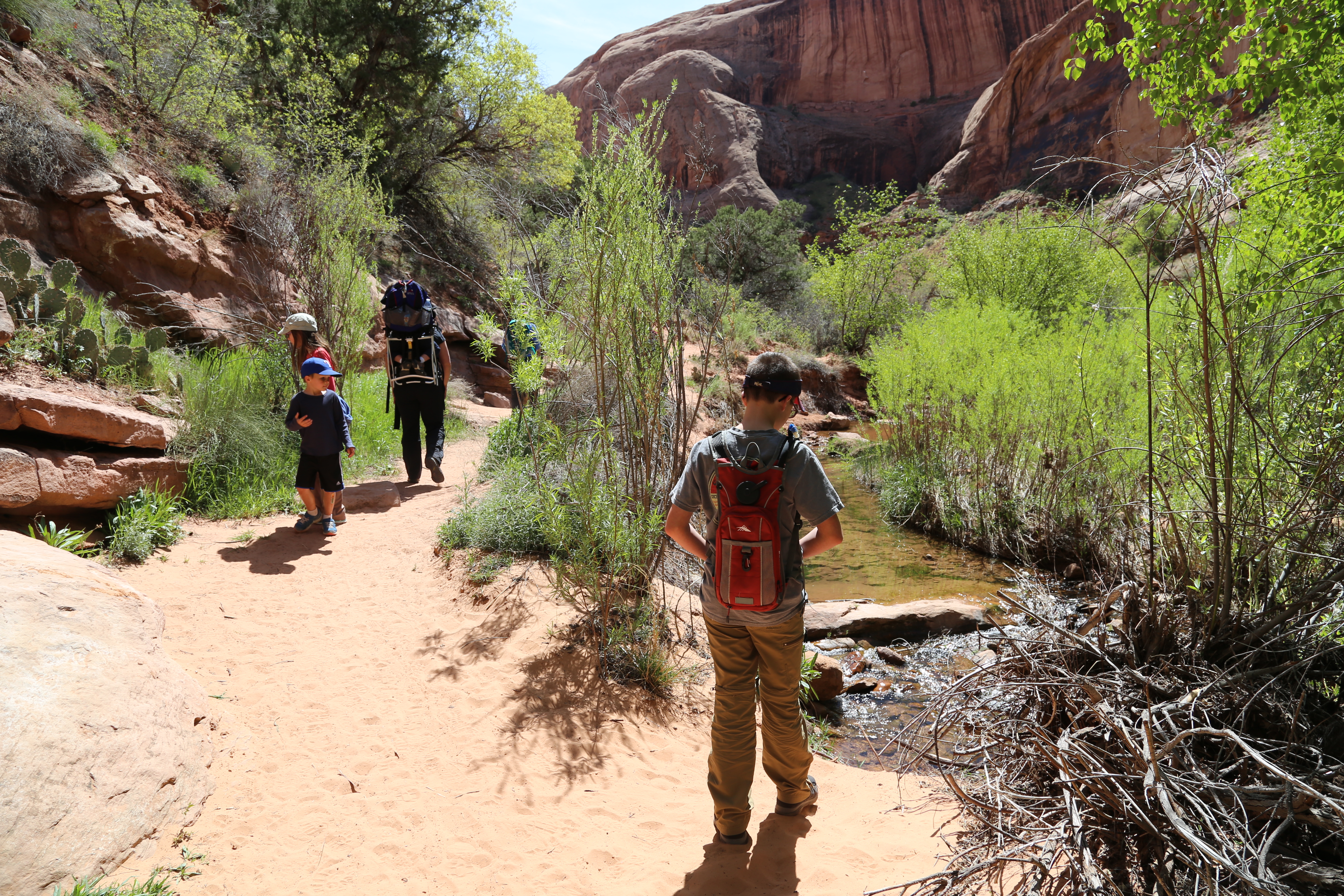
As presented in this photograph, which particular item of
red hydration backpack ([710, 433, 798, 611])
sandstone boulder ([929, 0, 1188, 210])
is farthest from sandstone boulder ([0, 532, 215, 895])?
sandstone boulder ([929, 0, 1188, 210])

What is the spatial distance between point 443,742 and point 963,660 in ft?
13.5

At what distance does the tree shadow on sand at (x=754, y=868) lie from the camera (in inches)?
100

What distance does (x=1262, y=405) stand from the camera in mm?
2947

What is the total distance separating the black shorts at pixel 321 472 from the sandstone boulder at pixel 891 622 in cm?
420

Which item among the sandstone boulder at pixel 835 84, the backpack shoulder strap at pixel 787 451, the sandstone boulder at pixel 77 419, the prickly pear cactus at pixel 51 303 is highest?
the sandstone boulder at pixel 835 84

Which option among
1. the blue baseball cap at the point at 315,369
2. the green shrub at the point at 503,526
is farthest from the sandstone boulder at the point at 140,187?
the green shrub at the point at 503,526

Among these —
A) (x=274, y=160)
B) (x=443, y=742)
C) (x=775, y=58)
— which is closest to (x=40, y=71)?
(x=274, y=160)

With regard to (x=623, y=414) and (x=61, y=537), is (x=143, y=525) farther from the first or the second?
(x=623, y=414)

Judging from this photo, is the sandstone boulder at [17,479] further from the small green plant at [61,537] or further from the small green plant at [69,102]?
the small green plant at [69,102]

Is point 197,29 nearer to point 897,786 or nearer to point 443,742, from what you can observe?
point 443,742

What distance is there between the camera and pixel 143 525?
4.71 meters

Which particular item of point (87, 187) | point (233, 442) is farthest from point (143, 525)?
point (87, 187)

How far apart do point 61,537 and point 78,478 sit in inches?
17.6

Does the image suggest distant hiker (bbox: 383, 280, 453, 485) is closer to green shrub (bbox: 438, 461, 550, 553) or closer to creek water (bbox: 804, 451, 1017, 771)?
green shrub (bbox: 438, 461, 550, 553)
